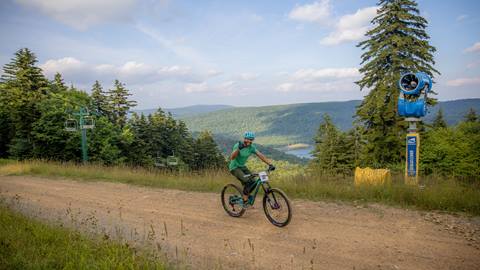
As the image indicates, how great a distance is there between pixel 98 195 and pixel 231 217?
16.6 ft

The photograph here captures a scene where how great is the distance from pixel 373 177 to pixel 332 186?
1.32m

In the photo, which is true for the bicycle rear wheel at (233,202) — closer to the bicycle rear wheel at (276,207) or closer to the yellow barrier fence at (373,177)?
the bicycle rear wheel at (276,207)

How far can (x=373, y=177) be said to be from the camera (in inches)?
343

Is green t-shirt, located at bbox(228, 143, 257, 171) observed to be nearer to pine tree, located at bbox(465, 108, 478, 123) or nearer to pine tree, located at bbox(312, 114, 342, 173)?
pine tree, located at bbox(312, 114, 342, 173)

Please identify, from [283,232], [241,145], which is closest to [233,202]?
[241,145]

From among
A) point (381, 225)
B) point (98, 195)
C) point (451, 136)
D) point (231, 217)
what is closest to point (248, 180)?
point (231, 217)

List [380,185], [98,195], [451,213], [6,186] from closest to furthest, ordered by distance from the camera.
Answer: [451,213] < [380,185] < [98,195] < [6,186]

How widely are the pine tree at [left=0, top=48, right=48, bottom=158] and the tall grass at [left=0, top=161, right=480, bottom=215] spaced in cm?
2259

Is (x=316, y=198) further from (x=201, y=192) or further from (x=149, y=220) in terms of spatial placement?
(x=149, y=220)

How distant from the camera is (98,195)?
944 cm

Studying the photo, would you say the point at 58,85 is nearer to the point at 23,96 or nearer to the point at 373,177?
the point at 23,96

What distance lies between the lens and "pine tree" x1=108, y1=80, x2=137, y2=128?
147ft

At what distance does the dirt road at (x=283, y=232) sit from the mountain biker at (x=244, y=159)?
77 centimetres

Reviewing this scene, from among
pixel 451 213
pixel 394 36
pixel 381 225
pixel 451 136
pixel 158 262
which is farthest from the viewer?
pixel 451 136
